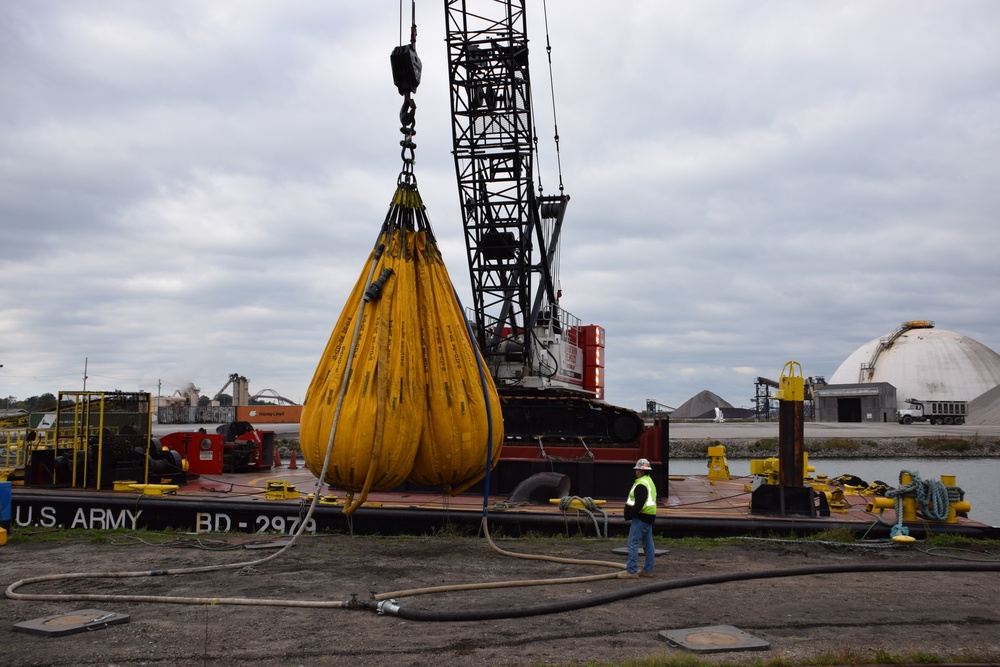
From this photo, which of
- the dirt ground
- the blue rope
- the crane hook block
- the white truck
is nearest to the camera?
the dirt ground

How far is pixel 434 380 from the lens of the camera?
20.1 feet

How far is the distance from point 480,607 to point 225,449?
34.4 ft

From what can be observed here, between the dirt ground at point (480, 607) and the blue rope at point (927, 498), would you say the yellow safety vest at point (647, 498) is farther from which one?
the blue rope at point (927, 498)

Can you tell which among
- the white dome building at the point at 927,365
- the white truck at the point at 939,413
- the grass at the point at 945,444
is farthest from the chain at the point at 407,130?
the white dome building at the point at 927,365

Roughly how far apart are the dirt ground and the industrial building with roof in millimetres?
77077

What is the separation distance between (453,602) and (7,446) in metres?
11.0

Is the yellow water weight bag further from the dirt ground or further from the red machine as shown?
the red machine

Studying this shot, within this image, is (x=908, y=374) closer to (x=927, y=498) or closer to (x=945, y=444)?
(x=945, y=444)

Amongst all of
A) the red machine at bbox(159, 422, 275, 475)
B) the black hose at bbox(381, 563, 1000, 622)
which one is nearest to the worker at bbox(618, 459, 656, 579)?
the black hose at bbox(381, 563, 1000, 622)

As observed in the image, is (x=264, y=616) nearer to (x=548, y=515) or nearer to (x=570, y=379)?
(x=548, y=515)

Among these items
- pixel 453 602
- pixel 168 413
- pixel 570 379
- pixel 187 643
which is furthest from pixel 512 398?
pixel 168 413

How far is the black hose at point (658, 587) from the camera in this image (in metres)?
5.60

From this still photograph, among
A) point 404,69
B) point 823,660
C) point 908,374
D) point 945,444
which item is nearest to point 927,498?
point 823,660

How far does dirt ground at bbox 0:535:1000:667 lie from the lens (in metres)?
4.94
